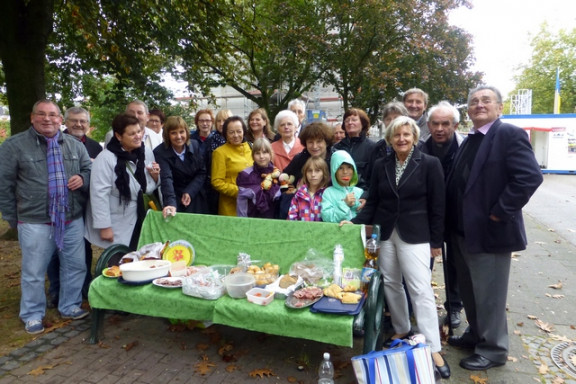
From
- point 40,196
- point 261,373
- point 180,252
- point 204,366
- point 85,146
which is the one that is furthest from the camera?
point 85,146

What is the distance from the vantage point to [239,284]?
3285mm

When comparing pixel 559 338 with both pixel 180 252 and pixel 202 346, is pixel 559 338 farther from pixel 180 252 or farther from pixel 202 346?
pixel 180 252

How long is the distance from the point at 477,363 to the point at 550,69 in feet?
139

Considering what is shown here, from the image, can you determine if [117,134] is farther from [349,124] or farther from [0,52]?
[0,52]

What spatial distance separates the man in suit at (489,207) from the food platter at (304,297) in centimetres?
131

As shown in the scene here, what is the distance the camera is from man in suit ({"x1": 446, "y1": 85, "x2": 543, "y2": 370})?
9.75ft

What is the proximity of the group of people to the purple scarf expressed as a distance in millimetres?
10

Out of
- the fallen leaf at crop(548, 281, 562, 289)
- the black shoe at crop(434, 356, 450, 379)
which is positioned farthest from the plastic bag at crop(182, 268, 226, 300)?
the fallen leaf at crop(548, 281, 562, 289)

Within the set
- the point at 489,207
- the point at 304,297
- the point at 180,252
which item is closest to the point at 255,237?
the point at 180,252

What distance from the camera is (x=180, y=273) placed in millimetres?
3781

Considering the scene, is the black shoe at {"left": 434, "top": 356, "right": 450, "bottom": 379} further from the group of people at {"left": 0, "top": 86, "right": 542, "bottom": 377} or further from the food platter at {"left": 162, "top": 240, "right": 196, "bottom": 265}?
the food platter at {"left": 162, "top": 240, "right": 196, "bottom": 265}

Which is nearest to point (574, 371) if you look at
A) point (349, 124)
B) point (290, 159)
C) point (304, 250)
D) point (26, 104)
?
point (304, 250)

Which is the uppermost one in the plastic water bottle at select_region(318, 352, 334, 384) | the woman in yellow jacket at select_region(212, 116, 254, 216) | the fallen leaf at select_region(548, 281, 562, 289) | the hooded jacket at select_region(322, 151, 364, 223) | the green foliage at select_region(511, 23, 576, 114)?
the green foliage at select_region(511, 23, 576, 114)

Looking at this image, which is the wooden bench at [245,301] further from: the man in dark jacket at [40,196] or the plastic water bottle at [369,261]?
the man in dark jacket at [40,196]
